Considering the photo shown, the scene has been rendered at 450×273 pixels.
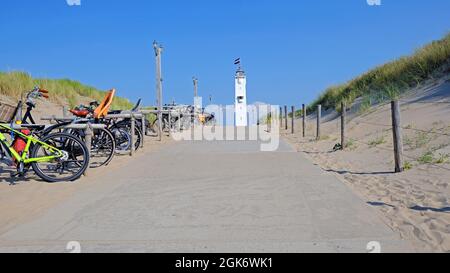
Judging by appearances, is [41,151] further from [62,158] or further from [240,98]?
[240,98]

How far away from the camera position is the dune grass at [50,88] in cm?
1866

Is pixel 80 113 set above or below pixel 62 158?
above

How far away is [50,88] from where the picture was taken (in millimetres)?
22562

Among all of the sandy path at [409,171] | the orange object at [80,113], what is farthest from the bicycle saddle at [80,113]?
the sandy path at [409,171]

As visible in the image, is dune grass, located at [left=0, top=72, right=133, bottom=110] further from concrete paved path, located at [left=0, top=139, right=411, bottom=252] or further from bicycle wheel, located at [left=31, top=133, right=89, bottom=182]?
concrete paved path, located at [left=0, top=139, right=411, bottom=252]

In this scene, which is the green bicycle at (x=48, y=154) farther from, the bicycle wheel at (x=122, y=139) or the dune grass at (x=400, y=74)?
the dune grass at (x=400, y=74)

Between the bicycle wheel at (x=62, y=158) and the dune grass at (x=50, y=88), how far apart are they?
11171 millimetres

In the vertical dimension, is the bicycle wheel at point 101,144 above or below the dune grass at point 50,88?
below

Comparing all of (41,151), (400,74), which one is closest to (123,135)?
(41,151)

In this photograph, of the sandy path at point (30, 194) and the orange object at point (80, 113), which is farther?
the orange object at point (80, 113)

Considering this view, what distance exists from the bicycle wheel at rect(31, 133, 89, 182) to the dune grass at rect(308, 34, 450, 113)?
13.0 meters

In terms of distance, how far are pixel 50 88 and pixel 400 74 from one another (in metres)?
17.2

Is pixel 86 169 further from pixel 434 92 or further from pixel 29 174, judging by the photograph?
pixel 434 92
